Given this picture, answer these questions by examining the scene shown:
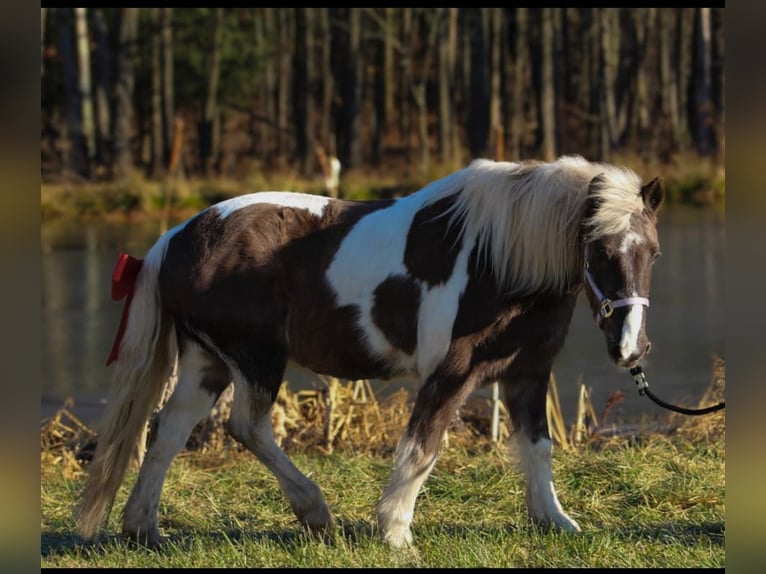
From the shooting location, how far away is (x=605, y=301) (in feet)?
14.4

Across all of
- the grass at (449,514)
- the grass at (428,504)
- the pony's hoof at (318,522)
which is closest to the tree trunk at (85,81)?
the grass at (428,504)

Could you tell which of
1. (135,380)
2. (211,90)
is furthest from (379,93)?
(135,380)

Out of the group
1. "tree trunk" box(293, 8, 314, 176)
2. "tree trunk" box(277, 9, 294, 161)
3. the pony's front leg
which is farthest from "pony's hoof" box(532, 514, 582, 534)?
"tree trunk" box(277, 9, 294, 161)

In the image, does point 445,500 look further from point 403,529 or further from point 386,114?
point 386,114

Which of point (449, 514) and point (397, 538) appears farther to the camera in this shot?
point (449, 514)

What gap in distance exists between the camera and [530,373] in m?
4.86

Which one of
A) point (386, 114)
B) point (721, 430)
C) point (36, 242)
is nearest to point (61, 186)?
point (386, 114)

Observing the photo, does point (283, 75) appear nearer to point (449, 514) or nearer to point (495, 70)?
point (495, 70)

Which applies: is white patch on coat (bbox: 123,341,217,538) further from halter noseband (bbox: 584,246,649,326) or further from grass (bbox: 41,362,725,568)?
halter noseband (bbox: 584,246,649,326)

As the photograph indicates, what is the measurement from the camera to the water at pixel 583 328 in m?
9.20

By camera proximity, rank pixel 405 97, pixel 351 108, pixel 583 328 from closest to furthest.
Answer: pixel 583 328 → pixel 351 108 → pixel 405 97

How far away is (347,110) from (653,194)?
28.5m

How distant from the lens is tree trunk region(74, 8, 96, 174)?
87.6 ft

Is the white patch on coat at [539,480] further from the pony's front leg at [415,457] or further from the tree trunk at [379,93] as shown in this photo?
the tree trunk at [379,93]
